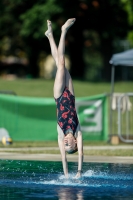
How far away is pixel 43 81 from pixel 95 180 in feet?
89.1

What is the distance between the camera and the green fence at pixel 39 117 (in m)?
20.0

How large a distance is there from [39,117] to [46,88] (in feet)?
52.5

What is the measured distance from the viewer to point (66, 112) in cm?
1180

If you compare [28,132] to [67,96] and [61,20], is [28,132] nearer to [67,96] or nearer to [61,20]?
[67,96]

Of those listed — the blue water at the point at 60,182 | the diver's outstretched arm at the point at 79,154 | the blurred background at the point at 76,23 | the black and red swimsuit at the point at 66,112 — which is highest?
the blurred background at the point at 76,23

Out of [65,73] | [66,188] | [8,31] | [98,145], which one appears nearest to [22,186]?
[66,188]

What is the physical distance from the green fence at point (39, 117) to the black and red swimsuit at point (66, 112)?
8.05m

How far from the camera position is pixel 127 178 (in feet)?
38.9

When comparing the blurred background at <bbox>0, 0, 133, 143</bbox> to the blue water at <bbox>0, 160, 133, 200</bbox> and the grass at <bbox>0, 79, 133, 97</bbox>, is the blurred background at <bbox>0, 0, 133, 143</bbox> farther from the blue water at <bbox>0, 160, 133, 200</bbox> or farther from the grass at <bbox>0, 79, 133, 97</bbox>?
the blue water at <bbox>0, 160, 133, 200</bbox>

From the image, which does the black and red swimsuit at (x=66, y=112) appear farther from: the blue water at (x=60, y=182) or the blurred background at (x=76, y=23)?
the blurred background at (x=76, y=23)

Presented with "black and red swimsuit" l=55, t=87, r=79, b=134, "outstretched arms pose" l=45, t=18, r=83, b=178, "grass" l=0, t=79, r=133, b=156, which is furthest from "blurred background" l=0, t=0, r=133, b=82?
"black and red swimsuit" l=55, t=87, r=79, b=134

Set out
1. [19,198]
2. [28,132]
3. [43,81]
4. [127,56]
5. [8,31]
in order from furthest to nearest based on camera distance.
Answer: [8,31], [43,81], [28,132], [127,56], [19,198]

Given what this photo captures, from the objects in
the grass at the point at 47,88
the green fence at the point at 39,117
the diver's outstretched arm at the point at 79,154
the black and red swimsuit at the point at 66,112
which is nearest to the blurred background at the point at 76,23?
the grass at the point at 47,88

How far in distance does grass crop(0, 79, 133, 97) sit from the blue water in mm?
20498
